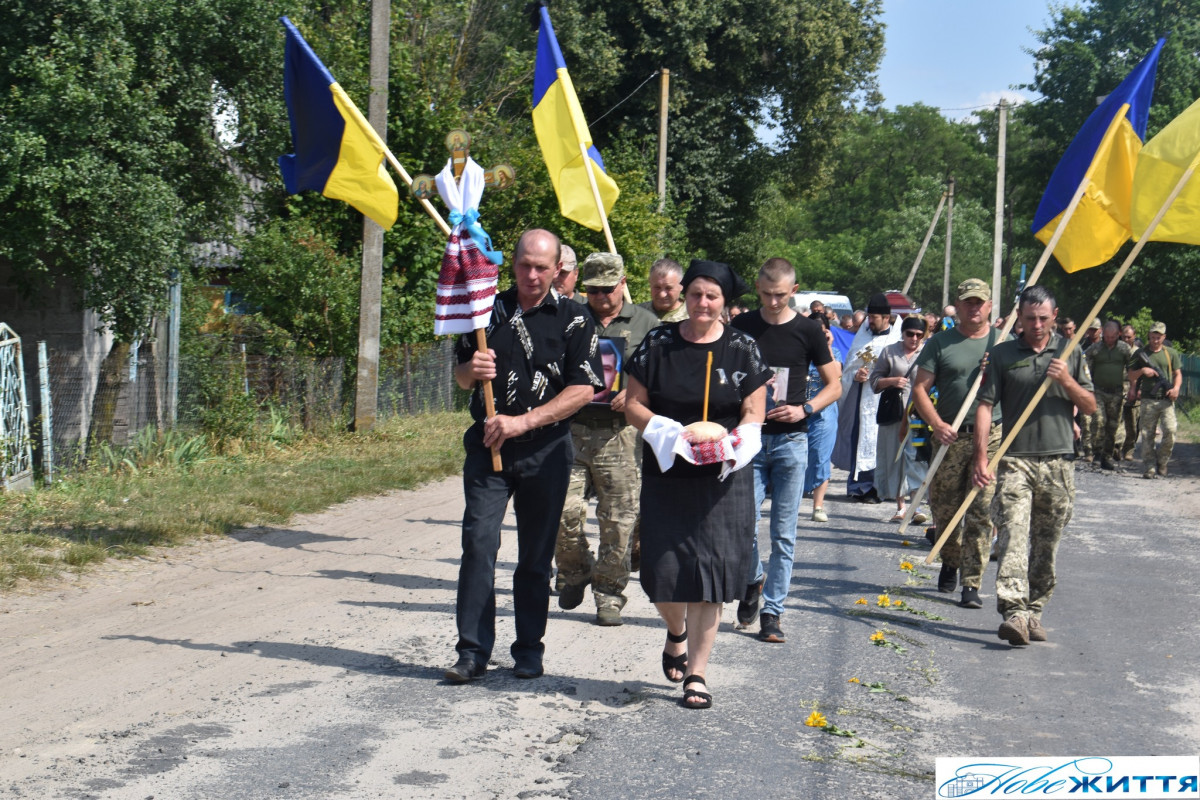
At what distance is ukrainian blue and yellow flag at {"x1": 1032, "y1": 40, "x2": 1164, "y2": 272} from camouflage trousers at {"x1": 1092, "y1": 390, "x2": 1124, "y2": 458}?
33.0 feet

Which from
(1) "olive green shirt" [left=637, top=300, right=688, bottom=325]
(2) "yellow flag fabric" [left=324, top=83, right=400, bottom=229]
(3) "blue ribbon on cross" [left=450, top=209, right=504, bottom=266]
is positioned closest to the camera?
(3) "blue ribbon on cross" [left=450, top=209, right=504, bottom=266]

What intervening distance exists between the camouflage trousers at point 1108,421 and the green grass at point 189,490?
9304 mm

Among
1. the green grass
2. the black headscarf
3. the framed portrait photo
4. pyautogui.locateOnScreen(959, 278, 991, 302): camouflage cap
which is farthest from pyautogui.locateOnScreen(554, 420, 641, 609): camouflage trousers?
the green grass

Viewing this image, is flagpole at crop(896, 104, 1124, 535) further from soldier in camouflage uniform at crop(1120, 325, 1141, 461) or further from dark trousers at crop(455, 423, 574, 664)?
soldier in camouflage uniform at crop(1120, 325, 1141, 461)

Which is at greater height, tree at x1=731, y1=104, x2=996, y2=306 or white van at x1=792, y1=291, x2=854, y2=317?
tree at x1=731, y1=104, x2=996, y2=306

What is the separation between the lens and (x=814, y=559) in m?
10.1

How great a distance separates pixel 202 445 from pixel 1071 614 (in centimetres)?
927

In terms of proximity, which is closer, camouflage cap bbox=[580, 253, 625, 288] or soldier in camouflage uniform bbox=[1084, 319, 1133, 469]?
camouflage cap bbox=[580, 253, 625, 288]

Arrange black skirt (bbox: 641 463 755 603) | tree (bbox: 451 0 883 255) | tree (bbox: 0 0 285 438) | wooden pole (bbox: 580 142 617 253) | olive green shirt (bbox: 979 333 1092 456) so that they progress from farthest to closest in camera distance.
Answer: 1. tree (bbox: 451 0 883 255)
2. tree (bbox: 0 0 285 438)
3. wooden pole (bbox: 580 142 617 253)
4. olive green shirt (bbox: 979 333 1092 456)
5. black skirt (bbox: 641 463 755 603)

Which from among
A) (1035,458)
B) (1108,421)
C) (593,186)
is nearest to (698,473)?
(1035,458)

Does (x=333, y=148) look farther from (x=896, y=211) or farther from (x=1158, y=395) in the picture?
(x=896, y=211)

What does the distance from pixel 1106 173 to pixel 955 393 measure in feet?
6.19

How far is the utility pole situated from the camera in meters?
15.6

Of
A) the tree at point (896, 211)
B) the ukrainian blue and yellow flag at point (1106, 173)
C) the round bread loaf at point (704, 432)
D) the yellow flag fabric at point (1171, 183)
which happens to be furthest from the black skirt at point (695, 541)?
the tree at point (896, 211)
